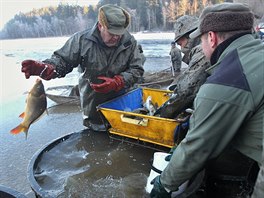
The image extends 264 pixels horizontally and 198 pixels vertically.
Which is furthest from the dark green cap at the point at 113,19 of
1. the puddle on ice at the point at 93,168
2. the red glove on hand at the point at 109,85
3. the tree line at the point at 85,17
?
the tree line at the point at 85,17

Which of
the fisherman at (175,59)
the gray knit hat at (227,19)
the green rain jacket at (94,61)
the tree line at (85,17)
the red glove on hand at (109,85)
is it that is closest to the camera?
the gray knit hat at (227,19)

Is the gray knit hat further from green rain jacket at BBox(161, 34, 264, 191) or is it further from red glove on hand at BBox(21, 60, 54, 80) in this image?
red glove on hand at BBox(21, 60, 54, 80)

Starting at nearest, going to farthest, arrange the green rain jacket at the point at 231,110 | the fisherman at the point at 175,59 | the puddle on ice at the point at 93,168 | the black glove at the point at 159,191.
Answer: the green rain jacket at the point at 231,110, the black glove at the point at 159,191, the puddle on ice at the point at 93,168, the fisherman at the point at 175,59

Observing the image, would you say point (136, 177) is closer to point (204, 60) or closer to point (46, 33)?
point (204, 60)

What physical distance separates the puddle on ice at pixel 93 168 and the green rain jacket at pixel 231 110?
116cm

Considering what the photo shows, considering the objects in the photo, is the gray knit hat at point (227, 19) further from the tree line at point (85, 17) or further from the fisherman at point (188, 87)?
the tree line at point (85, 17)

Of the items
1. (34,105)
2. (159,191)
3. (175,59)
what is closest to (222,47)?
(159,191)

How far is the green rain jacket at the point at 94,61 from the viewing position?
12.6ft

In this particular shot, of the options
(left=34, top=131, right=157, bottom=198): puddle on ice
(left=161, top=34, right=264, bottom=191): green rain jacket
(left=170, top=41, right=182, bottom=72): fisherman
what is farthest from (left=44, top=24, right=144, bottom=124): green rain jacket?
(left=170, top=41, right=182, bottom=72): fisherman

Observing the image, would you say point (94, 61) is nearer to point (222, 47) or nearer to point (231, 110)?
point (222, 47)

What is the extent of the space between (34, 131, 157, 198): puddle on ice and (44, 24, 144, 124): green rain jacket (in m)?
0.63

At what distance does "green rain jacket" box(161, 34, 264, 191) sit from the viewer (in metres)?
1.54

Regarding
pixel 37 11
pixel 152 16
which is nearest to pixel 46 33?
pixel 37 11

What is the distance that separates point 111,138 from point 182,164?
1930mm
